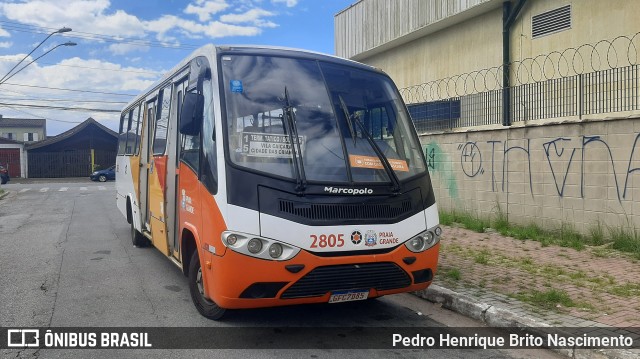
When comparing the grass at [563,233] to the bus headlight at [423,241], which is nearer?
the bus headlight at [423,241]

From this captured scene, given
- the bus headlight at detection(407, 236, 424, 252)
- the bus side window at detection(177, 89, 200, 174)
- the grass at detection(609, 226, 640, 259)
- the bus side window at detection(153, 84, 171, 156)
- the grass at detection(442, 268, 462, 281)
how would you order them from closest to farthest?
the bus headlight at detection(407, 236, 424, 252) → the bus side window at detection(177, 89, 200, 174) → the grass at detection(442, 268, 462, 281) → the bus side window at detection(153, 84, 171, 156) → the grass at detection(609, 226, 640, 259)

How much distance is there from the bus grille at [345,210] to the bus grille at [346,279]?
17.3 inches

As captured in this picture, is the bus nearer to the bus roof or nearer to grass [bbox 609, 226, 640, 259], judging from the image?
the bus roof

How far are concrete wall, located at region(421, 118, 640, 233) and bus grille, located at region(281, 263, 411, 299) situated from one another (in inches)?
205

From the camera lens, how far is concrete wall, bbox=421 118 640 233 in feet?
26.5

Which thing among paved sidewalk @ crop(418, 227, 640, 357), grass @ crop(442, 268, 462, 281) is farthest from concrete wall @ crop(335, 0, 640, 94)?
grass @ crop(442, 268, 462, 281)

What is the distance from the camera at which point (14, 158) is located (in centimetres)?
4559

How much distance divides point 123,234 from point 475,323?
843cm

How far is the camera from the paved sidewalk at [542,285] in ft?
17.0

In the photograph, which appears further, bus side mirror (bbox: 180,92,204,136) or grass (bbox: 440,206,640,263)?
grass (bbox: 440,206,640,263)

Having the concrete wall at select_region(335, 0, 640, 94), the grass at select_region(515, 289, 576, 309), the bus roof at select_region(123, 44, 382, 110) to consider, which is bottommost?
the grass at select_region(515, 289, 576, 309)

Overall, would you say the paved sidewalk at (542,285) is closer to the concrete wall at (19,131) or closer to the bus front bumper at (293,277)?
the bus front bumper at (293,277)

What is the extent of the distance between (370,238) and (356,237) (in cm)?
15

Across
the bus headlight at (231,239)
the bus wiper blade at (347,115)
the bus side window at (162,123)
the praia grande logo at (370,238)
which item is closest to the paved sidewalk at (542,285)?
the praia grande logo at (370,238)
